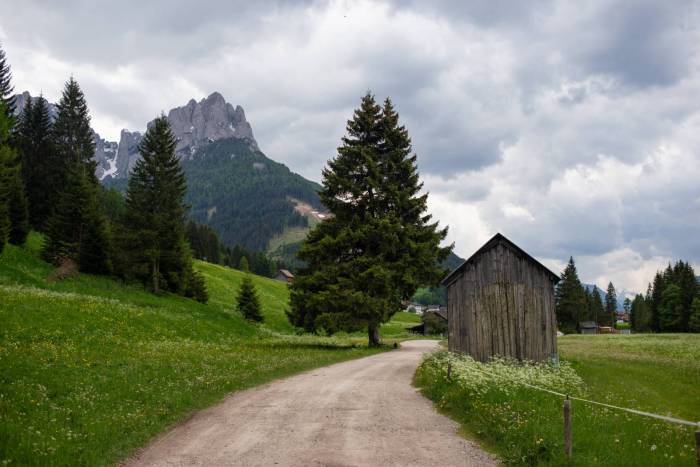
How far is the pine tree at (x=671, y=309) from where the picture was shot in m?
95.8

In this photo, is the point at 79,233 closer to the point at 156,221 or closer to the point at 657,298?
the point at 156,221

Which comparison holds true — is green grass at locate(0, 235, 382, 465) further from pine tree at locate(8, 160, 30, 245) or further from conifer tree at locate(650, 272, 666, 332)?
conifer tree at locate(650, 272, 666, 332)

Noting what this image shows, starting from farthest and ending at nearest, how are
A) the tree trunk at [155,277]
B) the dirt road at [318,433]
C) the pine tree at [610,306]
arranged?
1. the pine tree at [610,306]
2. the tree trunk at [155,277]
3. the dirt road at [318,433]

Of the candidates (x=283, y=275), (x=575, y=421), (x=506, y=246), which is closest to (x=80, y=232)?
(x=506, y=246)

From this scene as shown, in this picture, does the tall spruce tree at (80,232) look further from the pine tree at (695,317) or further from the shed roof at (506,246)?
the pine tree at (695,317)

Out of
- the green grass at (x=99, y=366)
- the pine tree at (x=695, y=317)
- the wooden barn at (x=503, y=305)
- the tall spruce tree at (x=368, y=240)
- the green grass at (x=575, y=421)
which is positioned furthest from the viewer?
the pine tree at (x=695, y=317)

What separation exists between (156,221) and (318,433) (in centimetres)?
3941

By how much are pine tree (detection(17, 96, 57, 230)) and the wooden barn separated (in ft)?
168

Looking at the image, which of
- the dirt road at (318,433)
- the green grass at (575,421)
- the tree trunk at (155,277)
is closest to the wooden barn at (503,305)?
the green grass at (575,421)

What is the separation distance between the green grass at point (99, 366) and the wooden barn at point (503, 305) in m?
7.96

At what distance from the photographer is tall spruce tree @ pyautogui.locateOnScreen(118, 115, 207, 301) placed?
150 ft

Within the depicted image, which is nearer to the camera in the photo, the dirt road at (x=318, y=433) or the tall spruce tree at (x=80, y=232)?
the dirt road at (x=318, y=433)

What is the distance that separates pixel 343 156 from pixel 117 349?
66.5ft

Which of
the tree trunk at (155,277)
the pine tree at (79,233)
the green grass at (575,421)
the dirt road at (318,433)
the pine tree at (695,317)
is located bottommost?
the dirt road at (318,433)
